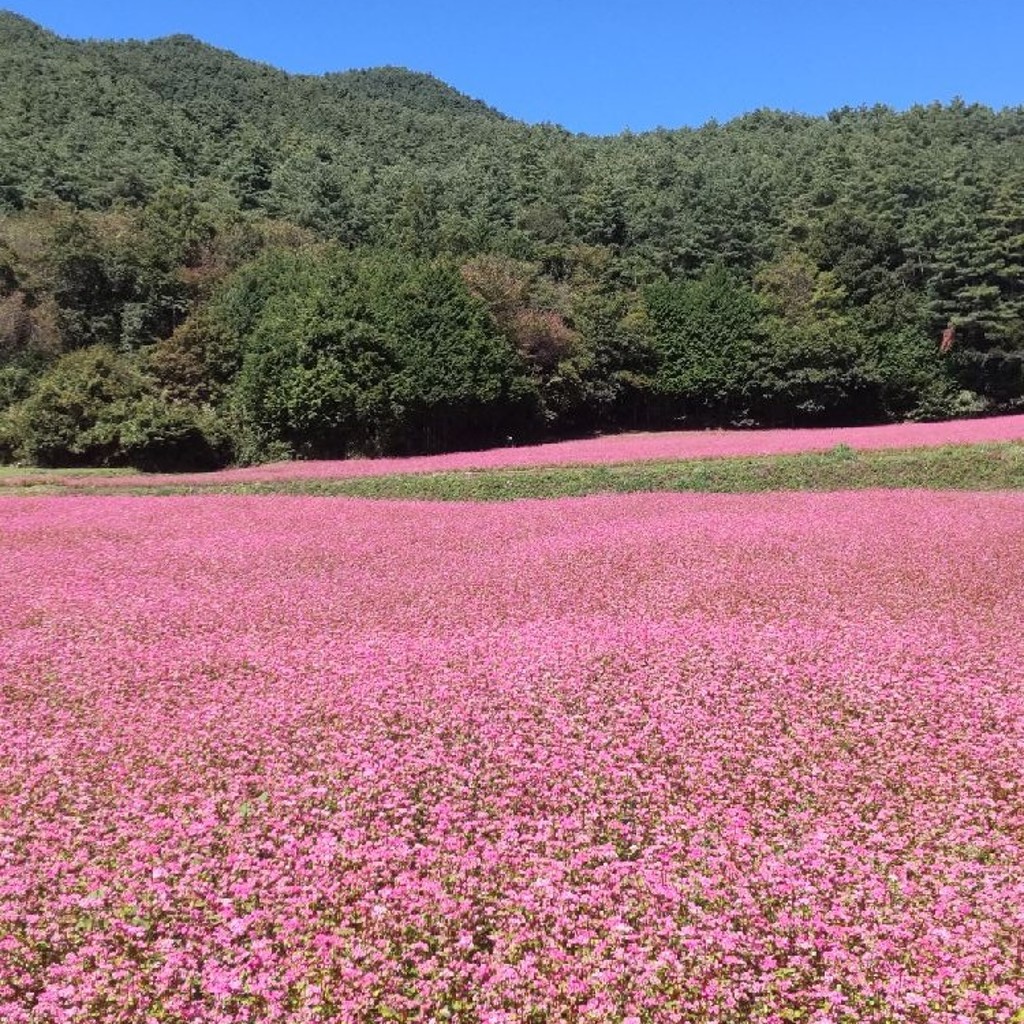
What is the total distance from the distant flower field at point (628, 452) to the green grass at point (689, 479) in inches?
46.9

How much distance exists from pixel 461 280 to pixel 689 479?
2556 cm

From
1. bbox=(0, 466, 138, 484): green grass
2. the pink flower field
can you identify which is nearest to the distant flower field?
bbox=(0, 466, 138, 484): green grass

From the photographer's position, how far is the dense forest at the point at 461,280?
47.7m

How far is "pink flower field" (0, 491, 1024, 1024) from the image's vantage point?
4.77 m

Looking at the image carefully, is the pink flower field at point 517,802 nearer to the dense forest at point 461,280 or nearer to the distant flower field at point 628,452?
the distant flower field at point 628,452

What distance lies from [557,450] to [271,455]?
1614 centimetres

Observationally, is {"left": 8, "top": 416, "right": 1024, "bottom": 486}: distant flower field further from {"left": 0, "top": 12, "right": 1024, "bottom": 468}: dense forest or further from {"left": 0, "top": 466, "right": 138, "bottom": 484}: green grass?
{"left": 0, "top": 12, "right": 1024, "bottom": 468}: dense forest

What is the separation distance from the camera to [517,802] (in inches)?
271

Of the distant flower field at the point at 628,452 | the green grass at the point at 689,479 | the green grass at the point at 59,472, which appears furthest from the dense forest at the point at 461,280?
the green grass at the point at 689,479

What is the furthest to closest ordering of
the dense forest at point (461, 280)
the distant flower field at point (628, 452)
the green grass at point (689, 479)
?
the dense forest at point (461, 280) < the distant flower field at point (628, 452) < the green grass at point (689, 479)

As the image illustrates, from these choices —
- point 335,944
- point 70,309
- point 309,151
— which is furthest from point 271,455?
point 309,151

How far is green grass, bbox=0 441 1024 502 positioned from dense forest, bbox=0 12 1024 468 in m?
10.9

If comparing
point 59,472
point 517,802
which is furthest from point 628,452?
point 517,802

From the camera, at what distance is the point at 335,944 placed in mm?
5031
